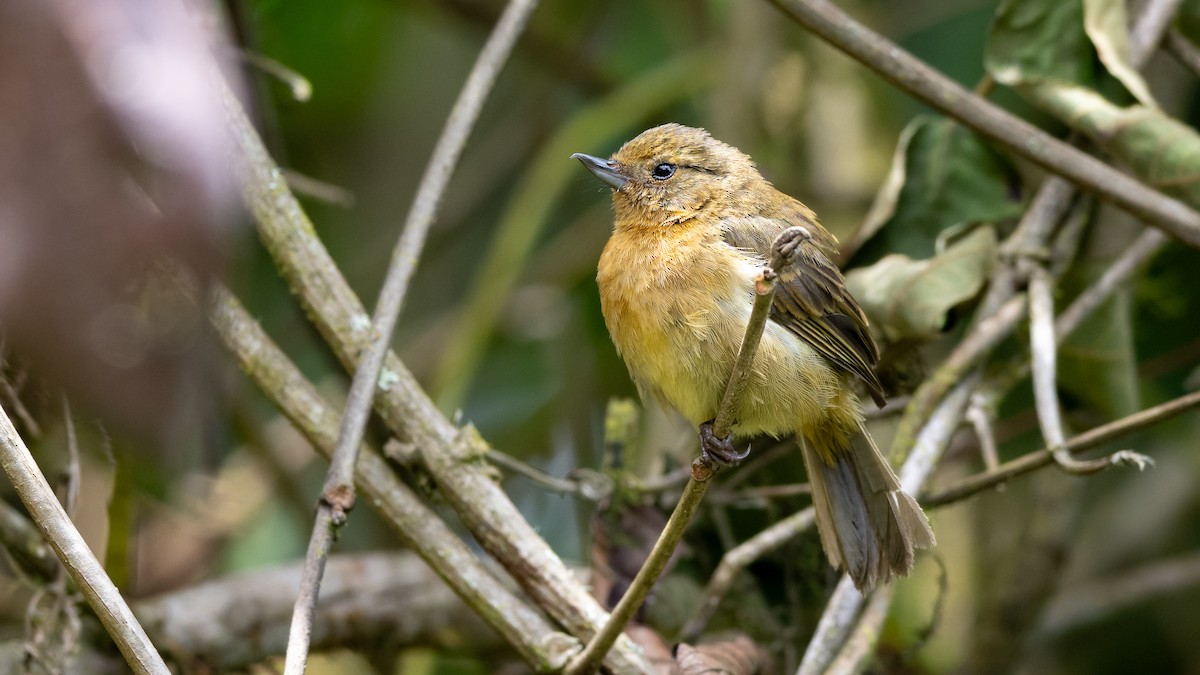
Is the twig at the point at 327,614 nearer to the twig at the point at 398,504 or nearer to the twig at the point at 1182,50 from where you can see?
the twig at the point at 398,504

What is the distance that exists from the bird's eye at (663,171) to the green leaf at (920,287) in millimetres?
547

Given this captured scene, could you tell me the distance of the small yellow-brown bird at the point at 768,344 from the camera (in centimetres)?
258

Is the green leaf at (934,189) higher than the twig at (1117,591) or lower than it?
higher

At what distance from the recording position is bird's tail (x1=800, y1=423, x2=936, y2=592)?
2.57 meters

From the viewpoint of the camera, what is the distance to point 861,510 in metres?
2.71

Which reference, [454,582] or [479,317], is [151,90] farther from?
[479,317]

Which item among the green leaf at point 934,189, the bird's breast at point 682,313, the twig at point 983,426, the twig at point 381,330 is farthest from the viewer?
the green leaf at point 934,189

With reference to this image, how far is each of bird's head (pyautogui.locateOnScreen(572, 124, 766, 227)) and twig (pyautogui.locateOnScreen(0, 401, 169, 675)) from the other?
163cm

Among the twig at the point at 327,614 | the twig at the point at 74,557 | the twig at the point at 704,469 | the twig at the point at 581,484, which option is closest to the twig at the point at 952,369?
the twig at the point at 581,484

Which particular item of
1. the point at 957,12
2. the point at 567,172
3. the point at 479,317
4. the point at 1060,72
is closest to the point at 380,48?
the point at 567,172

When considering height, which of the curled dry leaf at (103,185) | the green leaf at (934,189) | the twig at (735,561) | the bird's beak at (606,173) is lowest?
the twig at (735,561)

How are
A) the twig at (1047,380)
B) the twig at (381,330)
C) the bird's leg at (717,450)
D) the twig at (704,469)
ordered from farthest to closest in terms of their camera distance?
the twig at (1047,380) < the bird's leg at (717,450) < the twig at (381,330) < the twig at (704,469)

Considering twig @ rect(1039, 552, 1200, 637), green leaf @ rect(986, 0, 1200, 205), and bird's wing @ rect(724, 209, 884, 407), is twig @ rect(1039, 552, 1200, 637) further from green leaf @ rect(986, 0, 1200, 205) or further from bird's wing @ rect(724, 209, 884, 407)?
bird's wing @ rect(724, 209, 884, 407)

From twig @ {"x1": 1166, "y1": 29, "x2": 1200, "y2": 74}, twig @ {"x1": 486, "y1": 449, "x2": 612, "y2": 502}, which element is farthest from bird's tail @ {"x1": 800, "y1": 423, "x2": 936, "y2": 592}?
twig @ {"x1": 1166, "y1": 29, "x2": 1200, "y2": 74}
